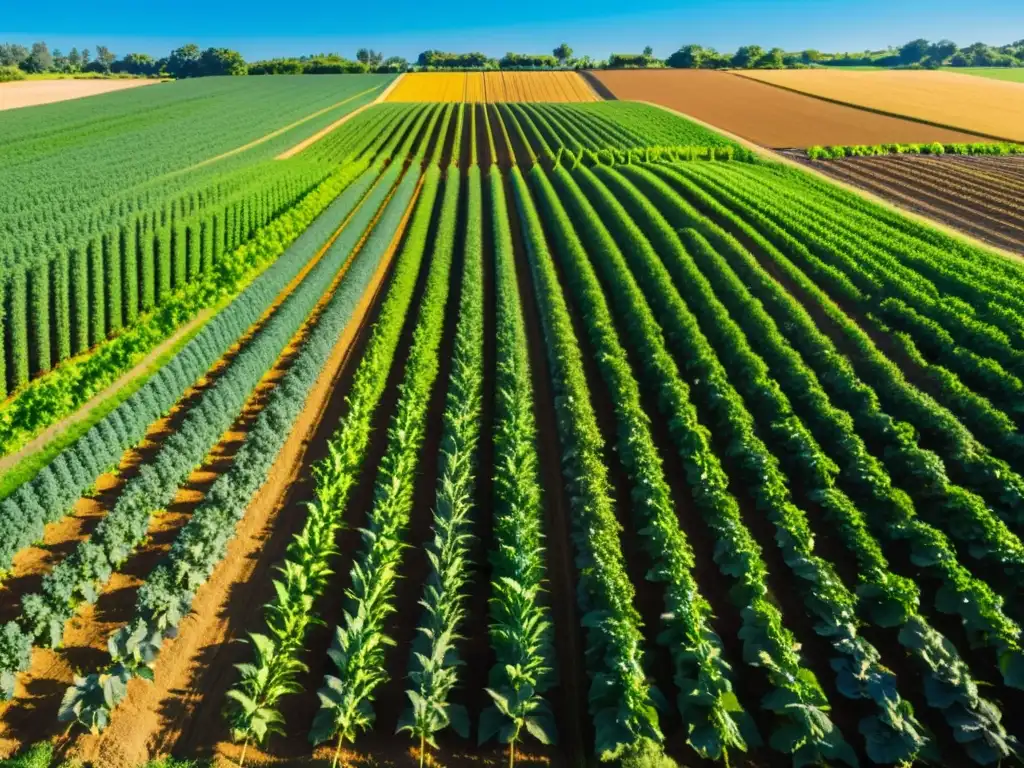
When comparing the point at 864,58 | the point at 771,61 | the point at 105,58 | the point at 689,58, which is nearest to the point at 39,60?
the point at 105,58

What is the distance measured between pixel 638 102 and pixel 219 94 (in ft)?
198

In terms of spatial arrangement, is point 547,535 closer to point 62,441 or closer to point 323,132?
point 62,441

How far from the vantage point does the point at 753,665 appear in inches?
390

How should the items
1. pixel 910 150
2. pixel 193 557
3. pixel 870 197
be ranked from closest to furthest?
pixel 193 557 < pixel 870 197 < pixel 910 150

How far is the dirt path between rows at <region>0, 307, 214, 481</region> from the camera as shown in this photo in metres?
14.4

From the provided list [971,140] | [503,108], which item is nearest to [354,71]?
[503,108]

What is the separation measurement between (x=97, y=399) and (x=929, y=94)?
104 meters

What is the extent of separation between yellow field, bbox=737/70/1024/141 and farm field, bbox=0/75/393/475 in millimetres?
66988

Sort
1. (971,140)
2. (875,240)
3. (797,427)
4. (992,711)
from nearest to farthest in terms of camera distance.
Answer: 1. (992,711)
2. (797,427)
3. (875,240)
4. (971,140)

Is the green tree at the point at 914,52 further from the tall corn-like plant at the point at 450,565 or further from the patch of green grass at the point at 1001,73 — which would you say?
the tall corn-like plant at the point at 450,565

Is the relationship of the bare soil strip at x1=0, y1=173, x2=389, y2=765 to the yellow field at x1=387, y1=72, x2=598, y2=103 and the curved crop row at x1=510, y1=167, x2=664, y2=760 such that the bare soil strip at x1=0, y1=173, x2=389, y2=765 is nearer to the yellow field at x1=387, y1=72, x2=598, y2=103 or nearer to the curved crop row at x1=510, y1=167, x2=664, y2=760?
the curved crop row at x1=510, y1=167, x2=664, y2=760

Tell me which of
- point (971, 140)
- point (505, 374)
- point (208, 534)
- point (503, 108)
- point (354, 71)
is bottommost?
point (208, 534)

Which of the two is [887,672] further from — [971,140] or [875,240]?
[971,140]

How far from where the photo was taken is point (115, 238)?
22.5 m
